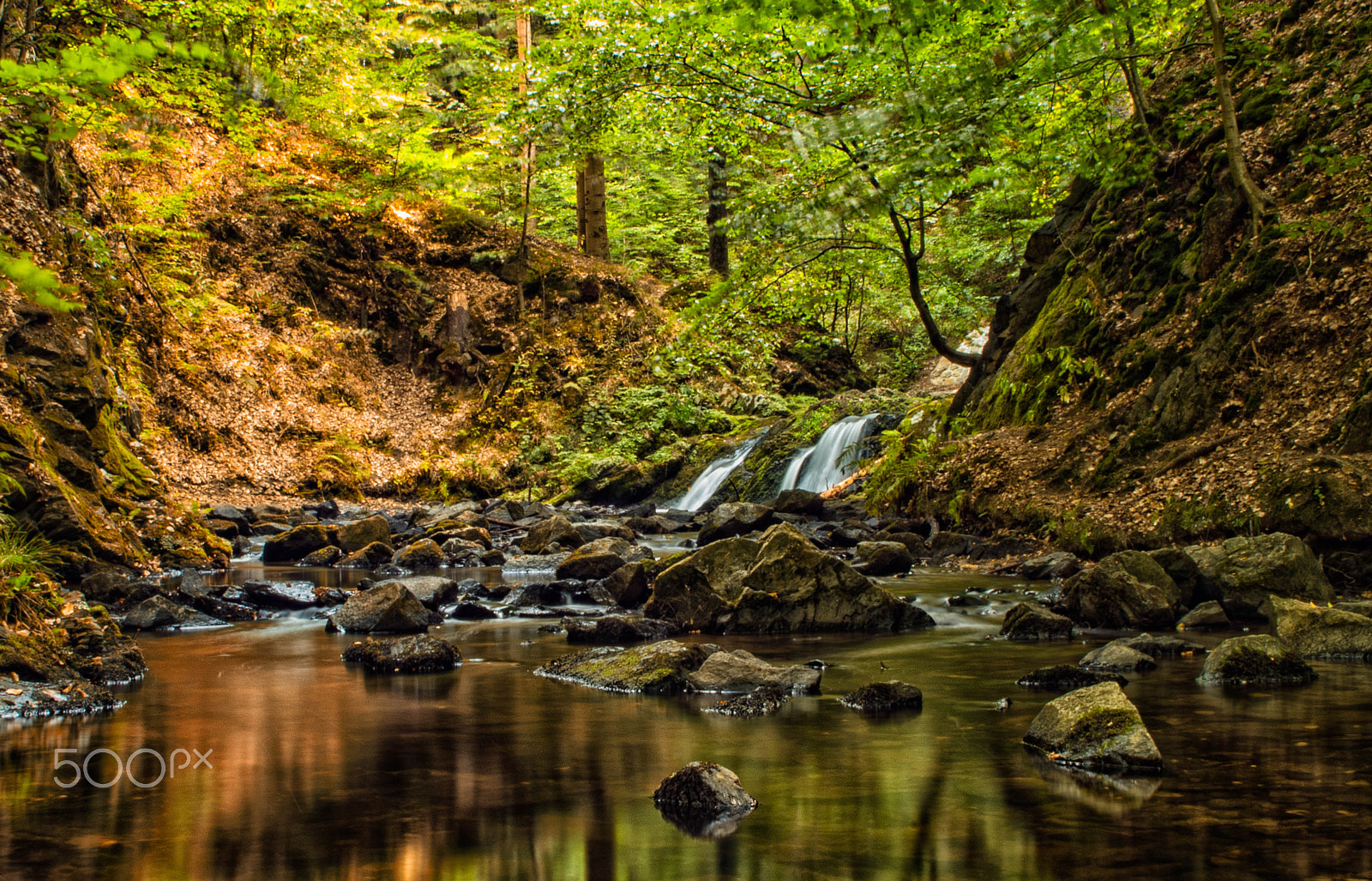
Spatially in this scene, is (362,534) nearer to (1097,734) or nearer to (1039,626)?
(1039,626)

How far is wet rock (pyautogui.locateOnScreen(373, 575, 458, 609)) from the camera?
28.9ft

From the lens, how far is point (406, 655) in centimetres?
638

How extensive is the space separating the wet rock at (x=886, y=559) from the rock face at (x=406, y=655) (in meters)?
5.67

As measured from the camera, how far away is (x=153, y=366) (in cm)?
1761

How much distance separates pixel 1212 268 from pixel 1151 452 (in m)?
2.61

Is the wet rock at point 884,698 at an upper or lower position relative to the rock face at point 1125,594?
lower

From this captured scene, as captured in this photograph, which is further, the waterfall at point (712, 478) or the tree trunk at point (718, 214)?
the tree trunk at point (718, 214)

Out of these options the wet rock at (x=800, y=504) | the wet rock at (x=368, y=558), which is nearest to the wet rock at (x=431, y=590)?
the wet rock at (x=368, y=558)

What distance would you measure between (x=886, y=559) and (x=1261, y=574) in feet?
13.6

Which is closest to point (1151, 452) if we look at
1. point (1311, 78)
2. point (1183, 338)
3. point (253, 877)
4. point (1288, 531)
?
point (1183, 338)

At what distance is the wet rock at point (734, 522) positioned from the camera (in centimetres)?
1242

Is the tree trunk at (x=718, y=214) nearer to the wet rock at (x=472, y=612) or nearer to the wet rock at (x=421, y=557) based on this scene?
the wet rock at (x=421, y=557)

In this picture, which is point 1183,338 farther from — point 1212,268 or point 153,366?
point 153,366

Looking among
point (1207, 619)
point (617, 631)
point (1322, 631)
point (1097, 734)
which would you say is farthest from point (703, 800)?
point (1207, 619)
